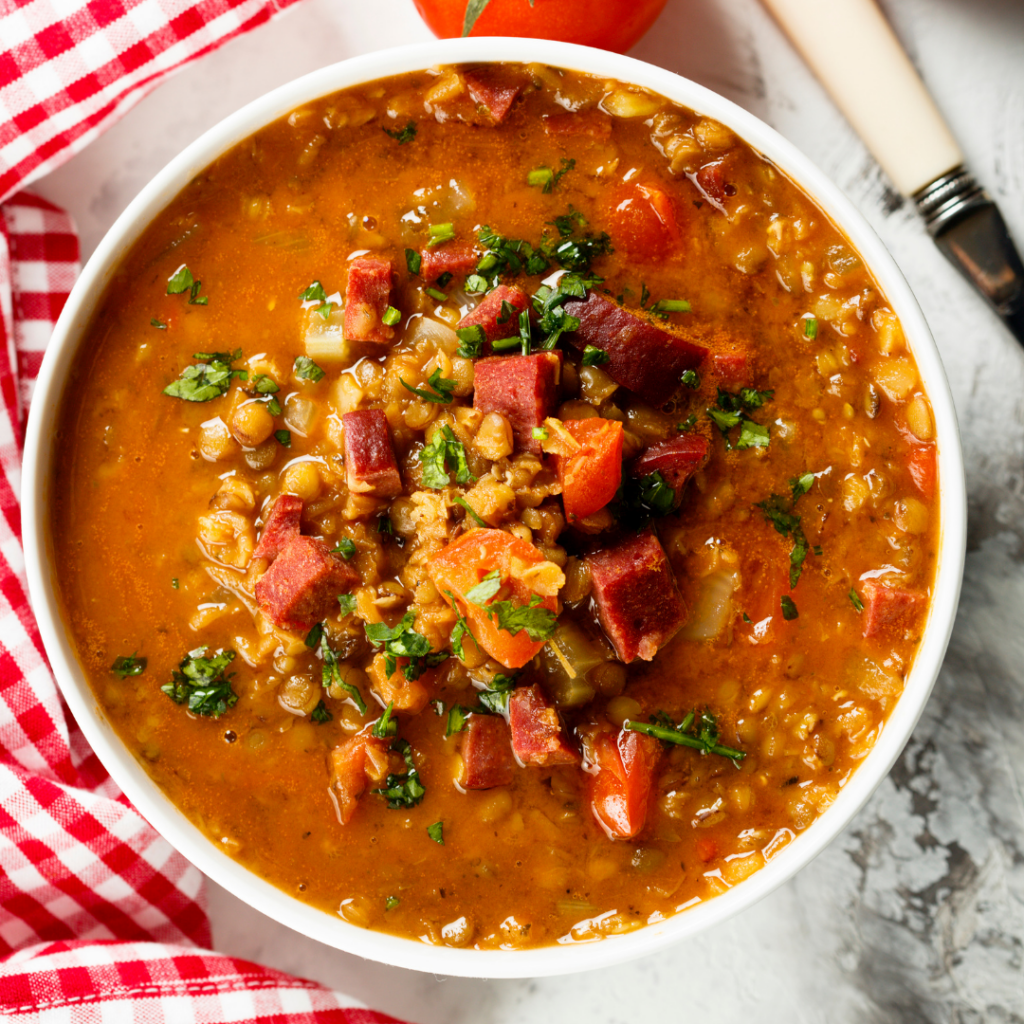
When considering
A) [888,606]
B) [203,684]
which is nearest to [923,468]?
[888,606]

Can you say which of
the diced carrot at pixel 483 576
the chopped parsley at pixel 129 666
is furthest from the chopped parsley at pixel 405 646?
the chopped parsley at pixel 129 666

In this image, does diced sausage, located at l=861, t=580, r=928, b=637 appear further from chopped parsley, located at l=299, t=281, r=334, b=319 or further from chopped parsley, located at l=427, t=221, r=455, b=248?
chopped parsley, located at l=299, t=281, r=334, b=319

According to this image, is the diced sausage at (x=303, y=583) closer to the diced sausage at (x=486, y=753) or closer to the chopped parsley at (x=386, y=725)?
the chopped parsley at (x=386, y=725)

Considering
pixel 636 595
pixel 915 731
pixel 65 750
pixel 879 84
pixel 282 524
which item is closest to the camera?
pixel 636 595

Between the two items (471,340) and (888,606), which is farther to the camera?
(888,606)

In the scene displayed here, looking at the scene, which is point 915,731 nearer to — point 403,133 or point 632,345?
point 632,345

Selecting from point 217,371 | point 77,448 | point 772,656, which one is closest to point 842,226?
point 772,656

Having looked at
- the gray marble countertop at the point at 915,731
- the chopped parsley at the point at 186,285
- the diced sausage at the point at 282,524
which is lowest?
the gray marble countertop at the point at 915,731

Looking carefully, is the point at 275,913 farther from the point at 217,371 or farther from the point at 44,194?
the point at 44,194
